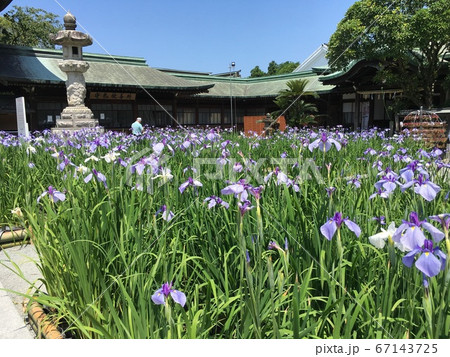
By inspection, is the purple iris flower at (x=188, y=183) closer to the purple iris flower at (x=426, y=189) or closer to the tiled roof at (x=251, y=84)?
the purple iris flower at (x=426, y=189)

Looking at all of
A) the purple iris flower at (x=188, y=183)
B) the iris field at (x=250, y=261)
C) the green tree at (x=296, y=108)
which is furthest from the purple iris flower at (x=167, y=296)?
the green tree at (x=296, y=108)

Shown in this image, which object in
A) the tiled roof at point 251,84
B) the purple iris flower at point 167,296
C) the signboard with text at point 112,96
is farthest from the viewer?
the tiled roof at point 251,84

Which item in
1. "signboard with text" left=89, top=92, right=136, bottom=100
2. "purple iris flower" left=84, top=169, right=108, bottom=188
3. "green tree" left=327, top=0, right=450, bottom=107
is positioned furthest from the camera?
"signboard with text" left=89, top=92, right=136, bottom=100

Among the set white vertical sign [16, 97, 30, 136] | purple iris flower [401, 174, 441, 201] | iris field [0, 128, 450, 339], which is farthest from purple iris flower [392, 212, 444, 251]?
white vertical sign [16, 97, 30, 136]

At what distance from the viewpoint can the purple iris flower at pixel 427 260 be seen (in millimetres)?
1007

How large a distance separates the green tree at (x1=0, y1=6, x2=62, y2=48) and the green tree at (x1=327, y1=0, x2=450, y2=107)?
2499 centimetres

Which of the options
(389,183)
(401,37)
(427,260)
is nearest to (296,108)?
(401,37)

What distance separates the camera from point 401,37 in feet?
39.4

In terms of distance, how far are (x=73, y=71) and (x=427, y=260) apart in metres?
13.1

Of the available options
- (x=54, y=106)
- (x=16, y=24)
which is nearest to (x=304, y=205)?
(x=54, y=106)

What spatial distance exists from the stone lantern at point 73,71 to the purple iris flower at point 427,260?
11832mm

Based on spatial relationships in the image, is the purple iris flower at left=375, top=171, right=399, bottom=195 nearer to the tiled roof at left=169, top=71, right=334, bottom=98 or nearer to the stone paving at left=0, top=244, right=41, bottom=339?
the stone paving at left=0, top=244, right=41, bottom=339

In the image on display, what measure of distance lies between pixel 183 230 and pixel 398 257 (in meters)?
1.21

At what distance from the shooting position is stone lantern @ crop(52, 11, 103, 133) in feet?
38.6
